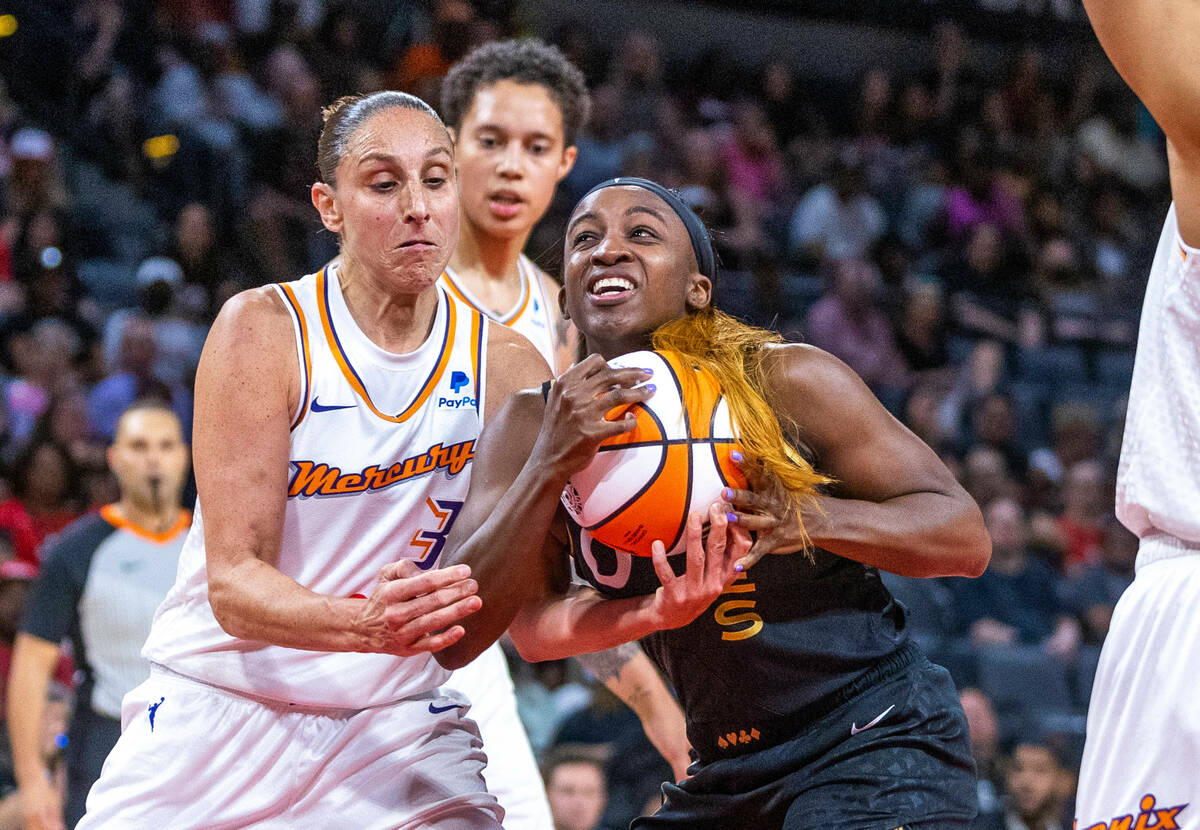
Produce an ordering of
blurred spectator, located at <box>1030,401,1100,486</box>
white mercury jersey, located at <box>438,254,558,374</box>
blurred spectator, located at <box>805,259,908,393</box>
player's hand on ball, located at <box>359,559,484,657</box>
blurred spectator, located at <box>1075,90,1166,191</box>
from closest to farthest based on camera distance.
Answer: player's hand on ball, located at <box>359,559,484,657</box> < white mercury jersey, located at <box>438,254,558,374</box> < blurred spectator, located at <box>1030,401,1100,486</box> < blurred spectator, located at <box>805,259,908,393</box> < blurred spectator, located at <box>1075,90,1166,191</box>

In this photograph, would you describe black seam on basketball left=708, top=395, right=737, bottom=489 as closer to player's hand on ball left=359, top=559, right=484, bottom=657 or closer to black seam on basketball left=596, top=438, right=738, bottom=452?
black seam on basketball left=596, top=438, right=738, bottom=452

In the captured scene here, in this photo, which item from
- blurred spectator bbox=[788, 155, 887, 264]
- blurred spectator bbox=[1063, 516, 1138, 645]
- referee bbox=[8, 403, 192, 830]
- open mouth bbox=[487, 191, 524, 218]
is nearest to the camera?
open mouth bbox=[487, 191, 524, 218]

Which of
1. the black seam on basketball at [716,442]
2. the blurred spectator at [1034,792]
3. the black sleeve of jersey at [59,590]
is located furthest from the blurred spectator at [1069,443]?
the black seam on basketball at [716,442]

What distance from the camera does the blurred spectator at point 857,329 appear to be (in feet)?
34.5

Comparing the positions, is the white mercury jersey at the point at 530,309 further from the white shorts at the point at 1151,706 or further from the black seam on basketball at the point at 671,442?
the white shorts at the point at 1151,706

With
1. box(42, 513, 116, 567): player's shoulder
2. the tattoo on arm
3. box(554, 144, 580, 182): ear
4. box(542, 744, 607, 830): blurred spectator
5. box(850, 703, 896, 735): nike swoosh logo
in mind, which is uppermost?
box(554, 144, 580, 182): ear

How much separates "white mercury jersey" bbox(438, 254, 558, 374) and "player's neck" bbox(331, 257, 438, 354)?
1224 millimetres

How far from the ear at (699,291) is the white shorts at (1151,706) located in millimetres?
1171

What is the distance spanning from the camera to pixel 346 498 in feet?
9.96

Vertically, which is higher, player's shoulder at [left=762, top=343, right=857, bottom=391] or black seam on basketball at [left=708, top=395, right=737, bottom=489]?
player's shoulder at [left=762, top=343, right=857, bottom=391]

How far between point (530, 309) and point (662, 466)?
199cm

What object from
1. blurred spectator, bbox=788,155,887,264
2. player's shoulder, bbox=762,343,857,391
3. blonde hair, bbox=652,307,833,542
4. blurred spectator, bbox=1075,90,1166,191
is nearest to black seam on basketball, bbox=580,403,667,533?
blonde hair, bbox=652,307,833,542

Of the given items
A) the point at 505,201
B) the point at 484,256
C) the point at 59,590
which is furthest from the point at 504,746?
the point at 59,590

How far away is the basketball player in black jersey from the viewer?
2.69 meters
